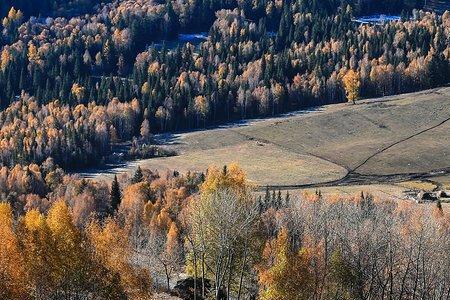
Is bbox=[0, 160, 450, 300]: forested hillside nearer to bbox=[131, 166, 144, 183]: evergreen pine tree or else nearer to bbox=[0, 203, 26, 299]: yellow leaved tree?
bbox=[0, 203, 26, 299]: yellow leaved tree

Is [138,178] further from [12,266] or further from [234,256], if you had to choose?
[12,266]

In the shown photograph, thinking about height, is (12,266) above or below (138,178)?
above

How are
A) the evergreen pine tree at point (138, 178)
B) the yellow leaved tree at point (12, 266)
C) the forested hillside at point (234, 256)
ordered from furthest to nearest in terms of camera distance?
the evergreen pine tree at point (138, 178), the forested hillside at point (234, 256), the yellow leaved tree at point (12, 266)

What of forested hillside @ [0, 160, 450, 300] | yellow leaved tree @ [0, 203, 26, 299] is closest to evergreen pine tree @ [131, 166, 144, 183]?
forested hillside @ [0, 160, 450, 300]

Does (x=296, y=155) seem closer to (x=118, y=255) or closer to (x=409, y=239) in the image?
(x=409, y=239)

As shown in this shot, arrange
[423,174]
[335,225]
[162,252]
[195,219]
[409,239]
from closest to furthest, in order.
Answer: [195,219], [409,239], [335,225], [162,252], [423,174]

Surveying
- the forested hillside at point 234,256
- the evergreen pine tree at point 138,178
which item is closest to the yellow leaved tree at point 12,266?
the forested hillside at point 234,256

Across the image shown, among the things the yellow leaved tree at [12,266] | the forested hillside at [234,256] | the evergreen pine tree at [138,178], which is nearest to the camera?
the yellow leaved tree at [12,266]

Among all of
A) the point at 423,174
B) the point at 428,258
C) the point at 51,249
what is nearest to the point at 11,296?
the point at 51,249

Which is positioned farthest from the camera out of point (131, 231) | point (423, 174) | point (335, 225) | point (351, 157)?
point (351, 157)

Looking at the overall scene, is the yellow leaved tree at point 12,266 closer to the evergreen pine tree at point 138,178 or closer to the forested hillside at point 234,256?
the forested hillside at point 234,256

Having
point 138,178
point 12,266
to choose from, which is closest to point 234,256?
point 12,266
